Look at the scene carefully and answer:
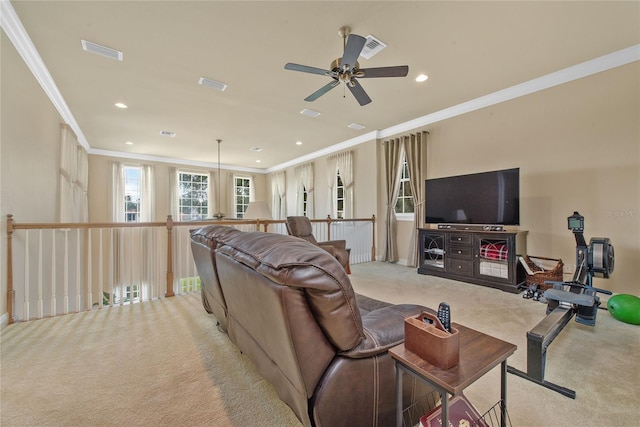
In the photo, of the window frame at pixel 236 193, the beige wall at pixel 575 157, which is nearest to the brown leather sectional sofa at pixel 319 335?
the beige wall at pixel 575 157

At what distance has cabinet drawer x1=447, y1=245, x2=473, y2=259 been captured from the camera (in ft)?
12.3

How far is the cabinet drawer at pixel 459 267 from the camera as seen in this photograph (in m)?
3.75

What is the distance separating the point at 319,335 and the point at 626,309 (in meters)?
3.18

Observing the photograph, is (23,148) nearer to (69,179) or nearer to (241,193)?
(69,179)

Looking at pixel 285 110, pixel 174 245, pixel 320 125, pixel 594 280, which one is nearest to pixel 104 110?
pixel 174 245

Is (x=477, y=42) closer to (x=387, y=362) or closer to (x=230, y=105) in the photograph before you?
(x=387, y=362)

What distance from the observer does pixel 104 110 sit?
4.34 metres

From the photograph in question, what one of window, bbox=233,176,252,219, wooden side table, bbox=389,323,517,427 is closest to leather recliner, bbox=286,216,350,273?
wooden side table, bbox=389,323,517,427

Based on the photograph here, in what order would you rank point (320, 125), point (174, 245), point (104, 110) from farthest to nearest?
1. point (320, 125)
2. point (104, 110)
3. point (174, 245)

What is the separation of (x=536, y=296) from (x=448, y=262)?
3.66 ft

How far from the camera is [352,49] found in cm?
219

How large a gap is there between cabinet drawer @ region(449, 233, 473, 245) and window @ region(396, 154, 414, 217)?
1278 millimetres

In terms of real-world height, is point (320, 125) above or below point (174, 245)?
above

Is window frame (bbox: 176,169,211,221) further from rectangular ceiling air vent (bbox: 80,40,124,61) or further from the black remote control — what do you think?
the black remote control
